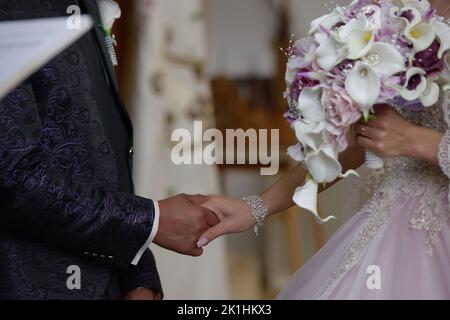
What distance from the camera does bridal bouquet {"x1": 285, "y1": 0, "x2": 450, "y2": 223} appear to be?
1.06m

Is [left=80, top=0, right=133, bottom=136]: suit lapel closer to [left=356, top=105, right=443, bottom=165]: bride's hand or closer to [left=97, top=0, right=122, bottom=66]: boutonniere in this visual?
[left=97, top=0, right=122, bottom=66]: boutonniere

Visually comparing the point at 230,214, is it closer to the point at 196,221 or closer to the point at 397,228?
the point at 196,221

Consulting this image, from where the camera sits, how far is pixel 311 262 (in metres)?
1.36

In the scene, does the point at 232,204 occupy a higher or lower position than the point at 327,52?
lower

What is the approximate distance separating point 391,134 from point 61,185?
21.4 inches

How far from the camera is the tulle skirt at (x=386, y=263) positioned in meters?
1.17

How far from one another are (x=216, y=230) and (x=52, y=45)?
24.5 inches

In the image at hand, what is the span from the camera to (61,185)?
3.67 ft

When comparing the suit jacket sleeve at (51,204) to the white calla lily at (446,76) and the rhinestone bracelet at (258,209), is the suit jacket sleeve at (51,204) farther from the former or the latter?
the white calla lily at (446,76)

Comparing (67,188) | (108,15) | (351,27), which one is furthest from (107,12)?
(351,27)

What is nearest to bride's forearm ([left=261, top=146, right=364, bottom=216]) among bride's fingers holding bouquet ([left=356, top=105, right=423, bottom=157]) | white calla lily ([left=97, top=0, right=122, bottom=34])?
bride's fingers holding bouquet ([left=356, top=105, right=423, bottom=157])

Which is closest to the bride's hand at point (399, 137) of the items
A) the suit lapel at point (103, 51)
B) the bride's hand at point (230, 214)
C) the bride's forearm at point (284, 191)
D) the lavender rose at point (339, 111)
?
the lavender rose at point (339, 111)

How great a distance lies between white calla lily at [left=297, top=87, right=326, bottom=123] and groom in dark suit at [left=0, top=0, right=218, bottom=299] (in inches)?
12.0
